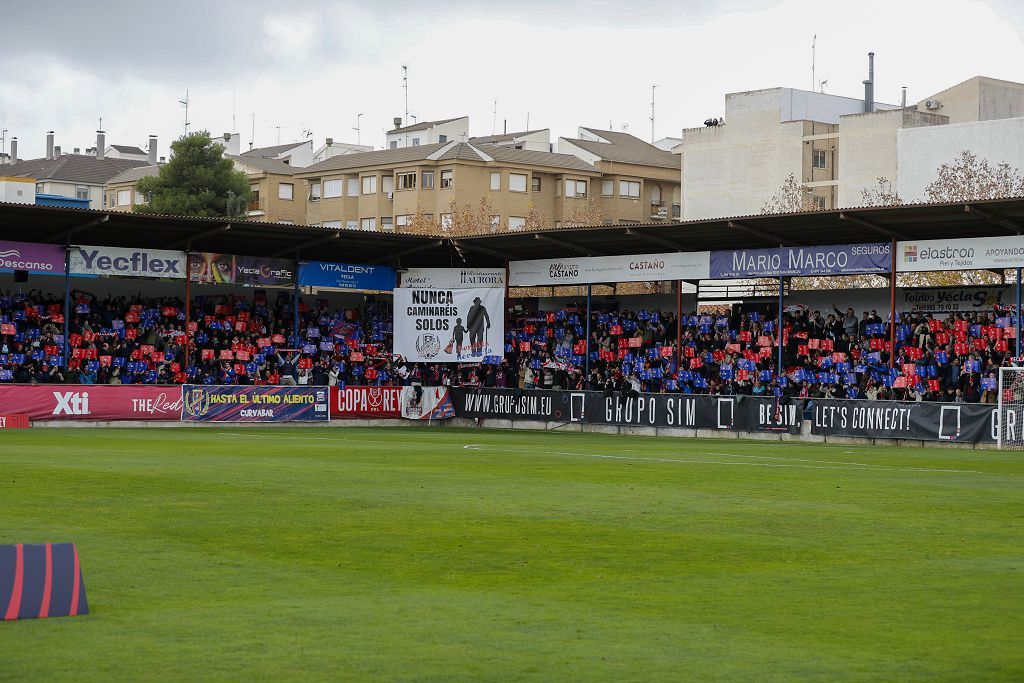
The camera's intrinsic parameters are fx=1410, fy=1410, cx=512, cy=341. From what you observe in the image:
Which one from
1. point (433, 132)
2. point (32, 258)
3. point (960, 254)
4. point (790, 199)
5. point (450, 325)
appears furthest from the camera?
point (433, 132)

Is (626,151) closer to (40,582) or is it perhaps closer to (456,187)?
(456,187)

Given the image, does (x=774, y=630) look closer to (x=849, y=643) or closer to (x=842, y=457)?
(x=849, y=643)

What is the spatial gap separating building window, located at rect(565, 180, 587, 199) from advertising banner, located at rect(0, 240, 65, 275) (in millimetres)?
63511

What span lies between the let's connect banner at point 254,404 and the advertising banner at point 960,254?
1965 centimetres

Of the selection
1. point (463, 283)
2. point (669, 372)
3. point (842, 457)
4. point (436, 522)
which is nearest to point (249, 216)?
point (463, 283)

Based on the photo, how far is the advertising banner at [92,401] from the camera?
4200cm

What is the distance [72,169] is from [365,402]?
3434 inches

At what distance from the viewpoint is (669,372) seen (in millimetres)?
47719

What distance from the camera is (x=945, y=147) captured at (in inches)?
3452


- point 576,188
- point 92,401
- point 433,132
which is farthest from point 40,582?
point 433,132

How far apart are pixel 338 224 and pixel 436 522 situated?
9405cm

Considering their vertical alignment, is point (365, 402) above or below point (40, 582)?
below

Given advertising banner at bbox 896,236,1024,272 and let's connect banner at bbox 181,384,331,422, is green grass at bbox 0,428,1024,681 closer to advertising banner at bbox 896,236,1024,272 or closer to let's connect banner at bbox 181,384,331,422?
advertising banner at bbox 896,236,1024,272

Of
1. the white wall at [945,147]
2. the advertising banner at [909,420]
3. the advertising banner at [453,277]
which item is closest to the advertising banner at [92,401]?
the advertising banner at [453,277]
